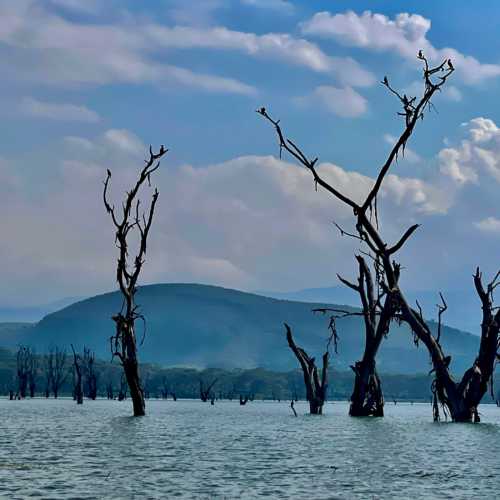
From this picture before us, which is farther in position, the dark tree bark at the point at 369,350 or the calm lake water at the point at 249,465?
the dark tree bark at the point at 369,350

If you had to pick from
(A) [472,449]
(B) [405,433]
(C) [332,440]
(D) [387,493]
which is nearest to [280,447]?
(C) [332,440]

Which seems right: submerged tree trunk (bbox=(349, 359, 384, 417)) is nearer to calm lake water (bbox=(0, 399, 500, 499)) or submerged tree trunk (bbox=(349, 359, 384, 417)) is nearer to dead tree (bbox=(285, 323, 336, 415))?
dead tree (bbox=(285, 323, 336, 415))

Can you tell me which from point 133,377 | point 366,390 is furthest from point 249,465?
point 366,390

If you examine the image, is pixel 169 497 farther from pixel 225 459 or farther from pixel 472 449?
pixel 472 449

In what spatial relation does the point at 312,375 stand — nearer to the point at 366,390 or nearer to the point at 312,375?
the point at 312,375

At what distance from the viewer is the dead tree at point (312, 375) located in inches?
Answer: 2611

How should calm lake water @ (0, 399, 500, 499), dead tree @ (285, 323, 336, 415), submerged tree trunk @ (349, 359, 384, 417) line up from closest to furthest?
calm lake water @ (0, 399, 500, 499)
submerged tree trunk @ (349, 359, 384, 417)
dead tree @ (285, 323, 336, 415)

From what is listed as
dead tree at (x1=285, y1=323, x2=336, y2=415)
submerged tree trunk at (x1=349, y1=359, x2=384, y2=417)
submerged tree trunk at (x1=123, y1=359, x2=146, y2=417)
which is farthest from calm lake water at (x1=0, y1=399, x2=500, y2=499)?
dead tree at (x1=285, y1=323, x2=336, y2=415)

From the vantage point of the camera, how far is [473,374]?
1970 inches

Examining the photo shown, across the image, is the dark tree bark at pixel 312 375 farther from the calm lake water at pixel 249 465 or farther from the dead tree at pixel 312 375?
the calm lake water at pixel 249 465

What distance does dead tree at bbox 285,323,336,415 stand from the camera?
66.3 metres

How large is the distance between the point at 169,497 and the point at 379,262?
3158 cm

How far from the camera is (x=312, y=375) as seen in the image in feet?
225

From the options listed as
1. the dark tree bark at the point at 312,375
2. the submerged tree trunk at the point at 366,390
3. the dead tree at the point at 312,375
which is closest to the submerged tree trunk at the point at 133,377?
the dark tree bark at the point at 312,375
